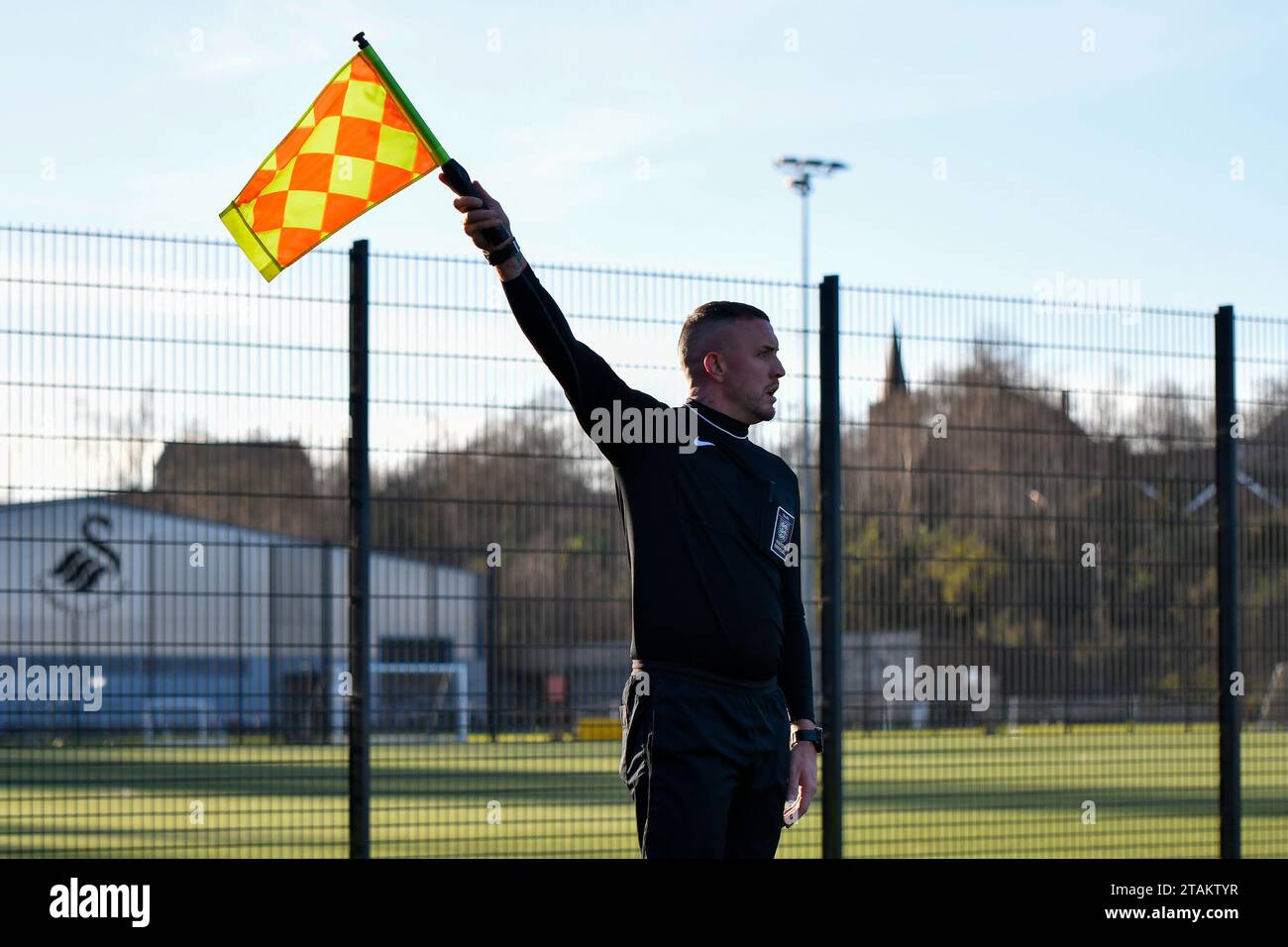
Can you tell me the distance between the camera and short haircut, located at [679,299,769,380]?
507 cm

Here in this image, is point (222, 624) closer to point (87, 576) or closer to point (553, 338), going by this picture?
point (87, 576)

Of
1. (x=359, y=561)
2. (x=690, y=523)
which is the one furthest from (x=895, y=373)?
Answer: (x=690, y=523)

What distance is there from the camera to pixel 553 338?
475 cm

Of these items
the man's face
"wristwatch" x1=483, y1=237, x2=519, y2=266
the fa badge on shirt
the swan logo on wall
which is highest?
"wristwatch" x1=483, y1=237, x2=519, y2=266

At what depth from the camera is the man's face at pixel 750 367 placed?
16.5 ft

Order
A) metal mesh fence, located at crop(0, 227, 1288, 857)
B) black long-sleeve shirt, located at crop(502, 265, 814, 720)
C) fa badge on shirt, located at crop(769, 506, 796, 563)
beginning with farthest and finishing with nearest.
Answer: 1. metal mesh fence, located at crop(0, 227, 1288, 857)
2. fa badge on shirt, located at crop(769, 506, 796, 563)
3. black long-sleeve shirt, located at crop(502, 265, 814, 720)

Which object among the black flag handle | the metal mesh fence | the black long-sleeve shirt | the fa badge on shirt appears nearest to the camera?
the black flag handle

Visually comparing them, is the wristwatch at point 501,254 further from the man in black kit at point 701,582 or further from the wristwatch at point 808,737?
the wristwatch at point 808,737

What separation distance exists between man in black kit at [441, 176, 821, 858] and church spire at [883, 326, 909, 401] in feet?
12.5

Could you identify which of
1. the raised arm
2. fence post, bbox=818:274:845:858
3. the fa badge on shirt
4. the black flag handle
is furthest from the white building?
the black flag handle

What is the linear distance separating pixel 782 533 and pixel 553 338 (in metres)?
0.89

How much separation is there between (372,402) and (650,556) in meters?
3.84

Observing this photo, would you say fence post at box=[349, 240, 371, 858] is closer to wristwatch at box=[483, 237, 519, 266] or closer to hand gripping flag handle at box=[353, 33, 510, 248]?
hand gripping flag handle at box=[353, 33, 510, 248]
